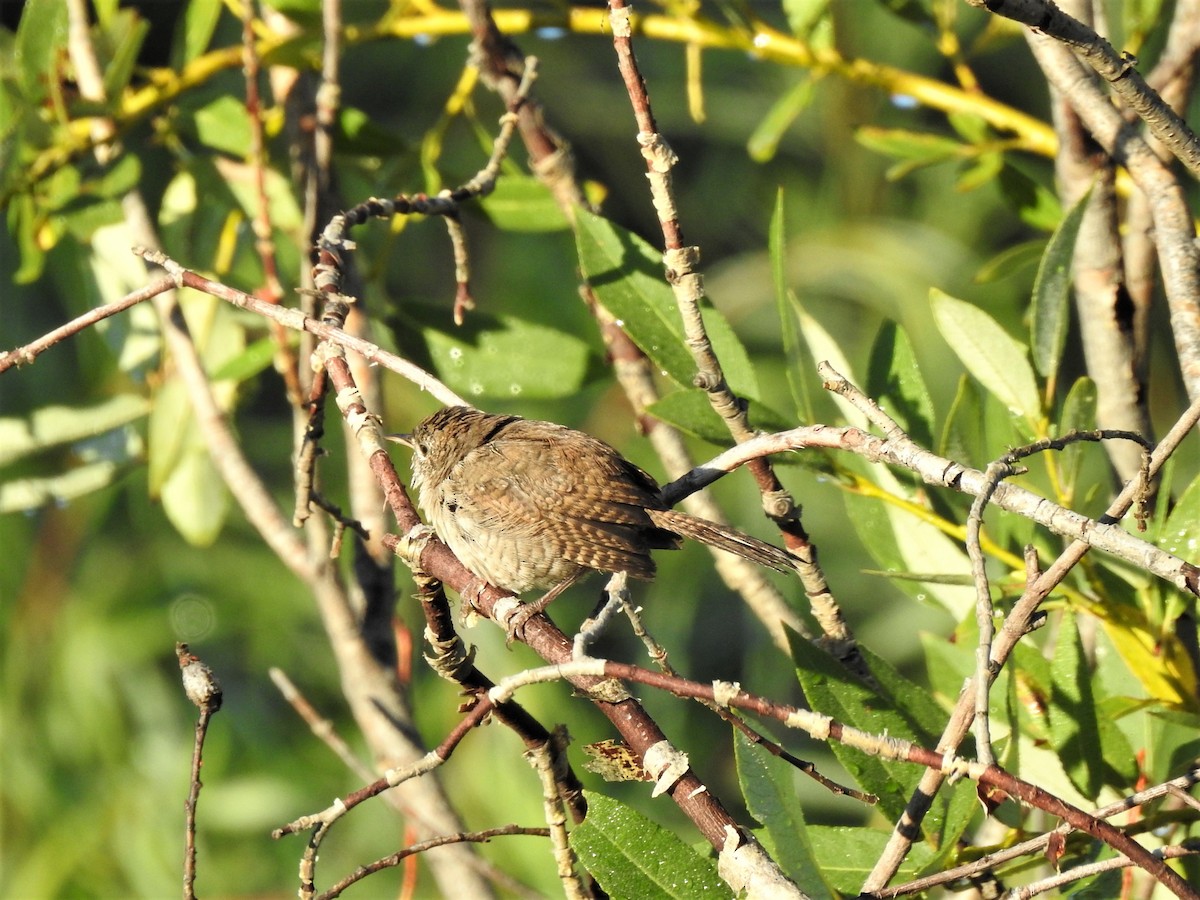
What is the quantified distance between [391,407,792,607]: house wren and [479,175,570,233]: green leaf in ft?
1.40

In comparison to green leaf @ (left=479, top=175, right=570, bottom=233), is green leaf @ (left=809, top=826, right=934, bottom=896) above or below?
below

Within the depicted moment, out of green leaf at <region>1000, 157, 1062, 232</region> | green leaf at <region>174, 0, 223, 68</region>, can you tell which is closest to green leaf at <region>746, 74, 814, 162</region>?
green leaf at <region>1000, 157, 1062, 232</region>

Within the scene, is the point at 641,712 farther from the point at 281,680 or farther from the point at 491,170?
the point at 491,170

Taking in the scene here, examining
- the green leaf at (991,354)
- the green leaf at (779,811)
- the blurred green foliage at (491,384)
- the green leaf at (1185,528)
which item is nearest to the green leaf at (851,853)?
the blurred green foliage at (491,384)

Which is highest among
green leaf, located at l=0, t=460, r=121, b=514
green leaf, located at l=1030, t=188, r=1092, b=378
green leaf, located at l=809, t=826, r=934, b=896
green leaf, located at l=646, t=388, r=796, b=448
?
green leaf, located at l=1030, t=188, r=1092, b=378

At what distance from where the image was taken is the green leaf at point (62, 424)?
255 cm

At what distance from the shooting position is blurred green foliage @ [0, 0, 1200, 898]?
6.02 ft

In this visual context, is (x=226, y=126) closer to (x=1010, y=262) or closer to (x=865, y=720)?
(x=1010, y=262)

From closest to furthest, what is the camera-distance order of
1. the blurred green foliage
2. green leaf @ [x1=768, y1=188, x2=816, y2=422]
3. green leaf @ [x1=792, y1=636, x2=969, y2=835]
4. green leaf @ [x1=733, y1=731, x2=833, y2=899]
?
green leaf @ [x1=733, y1=731, x2=833, y2=899]
green leaf @ [x1=792, y1=636, x2=969, y2=835]
green leaf @ [x1=768, y1=188, x2=816, y2=422]
the blurred green foliage

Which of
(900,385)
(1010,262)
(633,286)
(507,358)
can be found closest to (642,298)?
(633,286)

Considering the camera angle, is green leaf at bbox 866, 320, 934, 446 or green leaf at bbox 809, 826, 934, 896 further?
green leaf at bbox 866, 320, 934, 446

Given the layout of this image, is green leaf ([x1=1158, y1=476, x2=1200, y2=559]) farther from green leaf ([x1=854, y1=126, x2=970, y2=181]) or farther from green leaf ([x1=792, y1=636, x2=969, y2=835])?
green leaf ([x1=854, y1=126, x2=970, y2=181])

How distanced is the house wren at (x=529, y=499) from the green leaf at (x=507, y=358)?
0.27m

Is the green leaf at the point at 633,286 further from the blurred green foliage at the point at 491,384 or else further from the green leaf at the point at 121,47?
the green leaf at the point at 121,47
